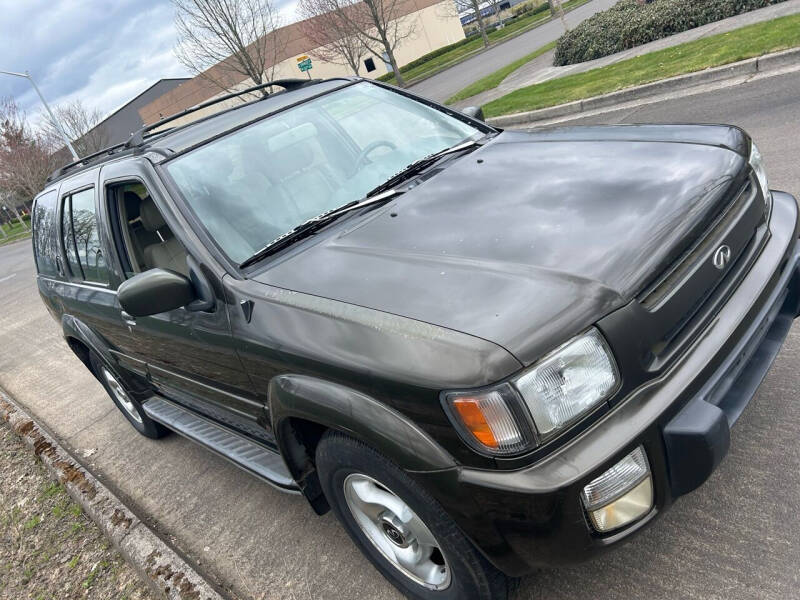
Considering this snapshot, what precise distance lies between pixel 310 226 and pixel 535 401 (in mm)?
1340

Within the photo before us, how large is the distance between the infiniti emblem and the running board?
5.99ft

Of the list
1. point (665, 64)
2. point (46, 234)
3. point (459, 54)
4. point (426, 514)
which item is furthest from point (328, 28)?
point (426, 514)

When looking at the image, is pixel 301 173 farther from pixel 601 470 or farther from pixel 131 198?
pixel 601 470

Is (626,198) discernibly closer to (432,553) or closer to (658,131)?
(658,131)

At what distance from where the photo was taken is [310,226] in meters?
2.68

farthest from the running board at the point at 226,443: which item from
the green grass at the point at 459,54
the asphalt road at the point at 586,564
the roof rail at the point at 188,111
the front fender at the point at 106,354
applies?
the green grass at the point at 459,54

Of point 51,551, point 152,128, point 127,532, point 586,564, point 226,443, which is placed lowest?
point 586,564

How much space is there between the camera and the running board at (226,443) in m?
2.76

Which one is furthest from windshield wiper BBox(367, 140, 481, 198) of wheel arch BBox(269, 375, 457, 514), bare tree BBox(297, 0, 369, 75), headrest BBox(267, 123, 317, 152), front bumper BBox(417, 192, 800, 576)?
bare tree BBox(297, 0, 369, 75)

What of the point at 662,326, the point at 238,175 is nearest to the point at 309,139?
the point at 238,175

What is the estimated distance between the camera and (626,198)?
2.27 m

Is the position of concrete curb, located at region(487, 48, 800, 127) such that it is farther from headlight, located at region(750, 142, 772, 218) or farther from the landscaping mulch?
the landscaping mulch

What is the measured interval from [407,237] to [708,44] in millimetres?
9951

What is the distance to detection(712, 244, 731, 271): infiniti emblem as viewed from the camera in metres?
2.17
